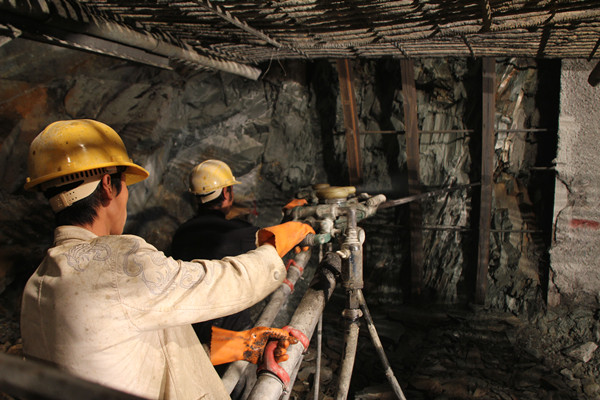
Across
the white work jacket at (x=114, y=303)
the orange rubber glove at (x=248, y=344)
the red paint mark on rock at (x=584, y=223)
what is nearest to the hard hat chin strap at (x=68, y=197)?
the white work jacket at (x=114, y=303)

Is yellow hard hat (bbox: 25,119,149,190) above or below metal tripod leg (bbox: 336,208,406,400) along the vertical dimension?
above

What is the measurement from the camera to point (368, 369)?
435 cm

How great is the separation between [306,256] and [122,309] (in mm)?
2402

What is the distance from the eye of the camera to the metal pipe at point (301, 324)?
1.57m

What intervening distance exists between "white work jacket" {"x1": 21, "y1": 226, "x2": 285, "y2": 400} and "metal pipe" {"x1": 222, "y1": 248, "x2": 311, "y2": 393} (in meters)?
0.92

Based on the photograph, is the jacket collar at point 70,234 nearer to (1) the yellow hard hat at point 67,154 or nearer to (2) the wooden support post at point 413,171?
(1) the yellow hard hat at point 67,154

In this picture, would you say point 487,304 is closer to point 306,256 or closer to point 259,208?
point 306,256

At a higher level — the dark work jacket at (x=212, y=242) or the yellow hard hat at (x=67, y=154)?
the yellow hard hat at (x=67, y=154)

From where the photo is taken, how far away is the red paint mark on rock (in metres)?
4.08

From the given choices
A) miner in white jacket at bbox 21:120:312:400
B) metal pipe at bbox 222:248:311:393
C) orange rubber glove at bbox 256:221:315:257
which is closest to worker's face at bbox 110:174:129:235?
miner in white jacket at bbox 21:120:312:400

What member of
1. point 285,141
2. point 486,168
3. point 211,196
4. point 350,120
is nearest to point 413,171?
point 486,168

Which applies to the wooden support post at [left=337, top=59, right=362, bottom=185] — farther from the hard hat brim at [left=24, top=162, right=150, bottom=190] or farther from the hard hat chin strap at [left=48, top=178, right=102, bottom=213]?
the hard hat chin strap at [left=48, top=178, right=102, bottom=213]

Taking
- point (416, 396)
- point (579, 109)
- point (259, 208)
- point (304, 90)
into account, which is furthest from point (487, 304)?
point (304, 90)

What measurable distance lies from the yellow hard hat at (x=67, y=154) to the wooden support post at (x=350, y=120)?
12.3 ft
